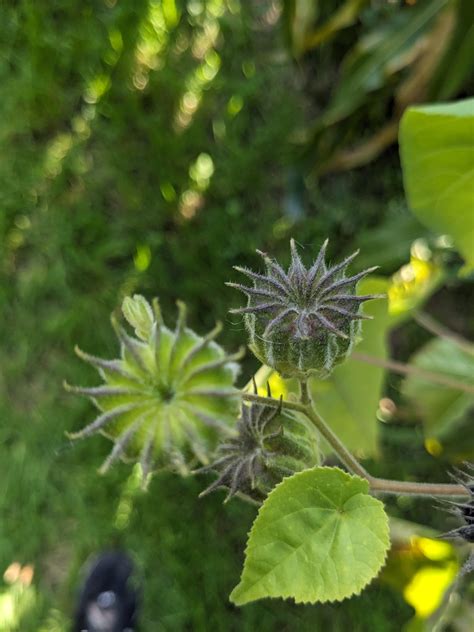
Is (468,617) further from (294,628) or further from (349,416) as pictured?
(294,628)

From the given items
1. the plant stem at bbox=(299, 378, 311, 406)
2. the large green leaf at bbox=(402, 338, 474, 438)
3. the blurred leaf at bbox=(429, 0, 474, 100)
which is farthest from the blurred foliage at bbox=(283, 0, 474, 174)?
the plant stem at bbox=(299, 378, 311, 406)

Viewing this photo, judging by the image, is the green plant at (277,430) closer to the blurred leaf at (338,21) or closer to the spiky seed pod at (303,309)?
the spiky seed pod at (303,309)

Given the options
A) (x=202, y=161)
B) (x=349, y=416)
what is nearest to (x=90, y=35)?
(x=202, y=161)

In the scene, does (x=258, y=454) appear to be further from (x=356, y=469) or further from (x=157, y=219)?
(x=157, y=219)

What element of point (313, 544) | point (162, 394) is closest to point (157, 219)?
point (162, 394)

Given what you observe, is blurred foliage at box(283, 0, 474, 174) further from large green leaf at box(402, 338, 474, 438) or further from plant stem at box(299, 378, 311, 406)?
plant stem at box(299, 378, 311, 406)

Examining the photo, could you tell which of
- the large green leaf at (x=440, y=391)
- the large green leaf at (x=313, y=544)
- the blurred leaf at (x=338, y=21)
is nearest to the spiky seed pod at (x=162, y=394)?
the large green leaf at (x=313, y=544)

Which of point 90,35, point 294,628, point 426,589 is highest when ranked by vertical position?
point 90,35
